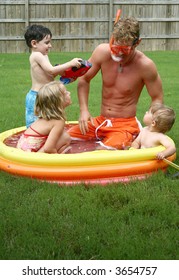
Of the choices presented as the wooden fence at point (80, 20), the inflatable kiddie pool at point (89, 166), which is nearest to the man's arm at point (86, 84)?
the inflatable kiddie pool at point (89, 166)

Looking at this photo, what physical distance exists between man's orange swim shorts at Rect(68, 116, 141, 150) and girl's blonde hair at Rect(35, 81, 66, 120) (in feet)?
1.89

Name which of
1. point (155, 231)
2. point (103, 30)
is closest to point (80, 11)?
point (103, 30)

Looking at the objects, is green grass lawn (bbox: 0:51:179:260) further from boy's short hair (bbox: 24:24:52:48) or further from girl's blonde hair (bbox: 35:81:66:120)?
boy's short hair (bbox: 24:24:52:48)

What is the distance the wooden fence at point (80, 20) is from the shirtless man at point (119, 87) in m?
10.7

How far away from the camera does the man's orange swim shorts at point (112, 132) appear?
4618mm

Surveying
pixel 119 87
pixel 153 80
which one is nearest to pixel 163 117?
pixel 153 80

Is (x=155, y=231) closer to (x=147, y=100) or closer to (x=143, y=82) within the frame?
(x=143, y=82)

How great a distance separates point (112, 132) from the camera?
15.6ft

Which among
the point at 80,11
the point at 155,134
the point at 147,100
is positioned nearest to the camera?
the point at 155,134

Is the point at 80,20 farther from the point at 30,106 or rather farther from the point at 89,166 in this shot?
the point at 89,166

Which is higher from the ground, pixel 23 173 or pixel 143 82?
pixel 143 82

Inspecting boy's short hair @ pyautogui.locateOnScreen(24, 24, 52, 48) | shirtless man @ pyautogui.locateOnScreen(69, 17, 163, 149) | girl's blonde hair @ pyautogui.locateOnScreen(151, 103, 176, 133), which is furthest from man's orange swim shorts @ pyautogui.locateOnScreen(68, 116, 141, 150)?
boy's short hair @ pyautogui.locateOnScreen(24, 24, 52, 48)
